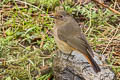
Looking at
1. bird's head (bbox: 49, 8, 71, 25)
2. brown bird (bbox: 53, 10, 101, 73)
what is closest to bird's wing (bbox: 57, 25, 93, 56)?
brown bird (bbox: 53, 10, 101, 73)

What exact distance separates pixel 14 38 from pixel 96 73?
2011 millimetres

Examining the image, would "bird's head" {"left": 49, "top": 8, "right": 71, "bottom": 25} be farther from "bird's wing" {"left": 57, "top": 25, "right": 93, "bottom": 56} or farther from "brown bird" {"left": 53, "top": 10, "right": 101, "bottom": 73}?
"bird's wing" {"left": 57, "top": 25, "right": 93, "bottom": 56}

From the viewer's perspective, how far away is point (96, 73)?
468 cm

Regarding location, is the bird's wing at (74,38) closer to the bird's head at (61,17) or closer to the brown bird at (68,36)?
the brown bird at (68,36)

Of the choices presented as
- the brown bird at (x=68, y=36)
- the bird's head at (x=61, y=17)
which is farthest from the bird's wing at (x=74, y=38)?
the bird's head at (x=61, y=17)

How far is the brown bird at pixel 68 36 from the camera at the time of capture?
4.80 meters

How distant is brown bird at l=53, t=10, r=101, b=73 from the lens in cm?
480

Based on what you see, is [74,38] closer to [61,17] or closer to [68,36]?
[68,36]

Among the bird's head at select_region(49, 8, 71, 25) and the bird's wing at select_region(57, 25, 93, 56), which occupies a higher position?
the bird's head at select_region(49, 8, 71, 25)

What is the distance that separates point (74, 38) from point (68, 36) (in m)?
0.15

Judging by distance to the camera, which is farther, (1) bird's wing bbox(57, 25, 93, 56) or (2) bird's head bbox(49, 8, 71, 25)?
(2) bird's head bbox(49, 8, 71, 25)

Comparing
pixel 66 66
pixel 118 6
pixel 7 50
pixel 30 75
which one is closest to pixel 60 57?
pixel 66 66

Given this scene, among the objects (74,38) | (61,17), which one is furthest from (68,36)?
(61,17)

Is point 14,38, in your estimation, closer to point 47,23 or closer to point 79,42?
point 47,23
